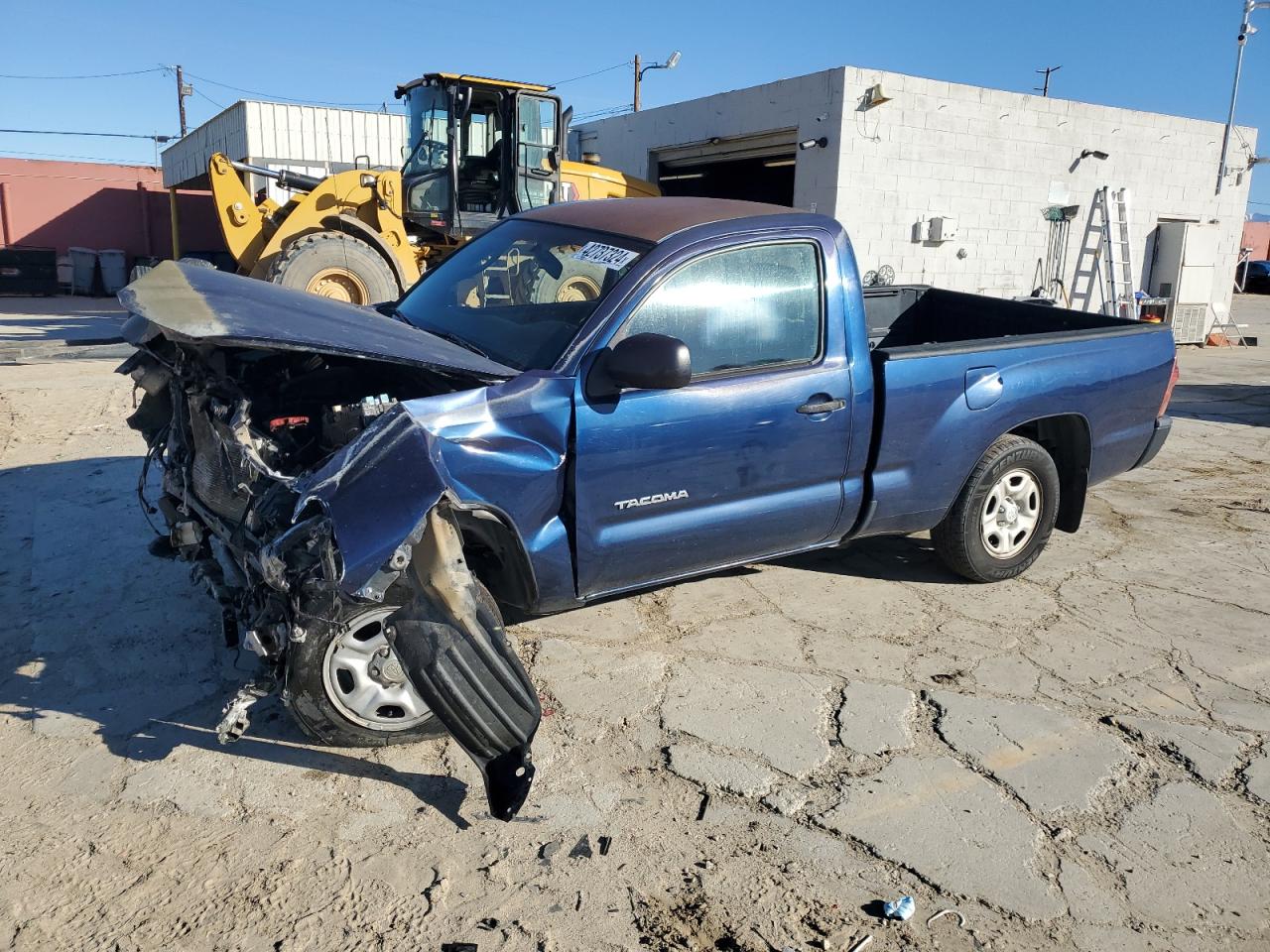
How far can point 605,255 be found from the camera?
13.3 ft

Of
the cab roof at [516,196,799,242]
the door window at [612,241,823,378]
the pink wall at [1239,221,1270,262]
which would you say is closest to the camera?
the door window at [612,241,823,378]

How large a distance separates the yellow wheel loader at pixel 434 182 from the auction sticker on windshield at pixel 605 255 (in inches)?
286

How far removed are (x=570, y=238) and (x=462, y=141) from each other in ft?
26.3

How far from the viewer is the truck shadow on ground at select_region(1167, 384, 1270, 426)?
32.9 ft

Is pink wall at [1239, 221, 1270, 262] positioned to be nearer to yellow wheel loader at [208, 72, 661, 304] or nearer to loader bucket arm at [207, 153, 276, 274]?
yellow wheel loader at [208, 72, 661, 304]

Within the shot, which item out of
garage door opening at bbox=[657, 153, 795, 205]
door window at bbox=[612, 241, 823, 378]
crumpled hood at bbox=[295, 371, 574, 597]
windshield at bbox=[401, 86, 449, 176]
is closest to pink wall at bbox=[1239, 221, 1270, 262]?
garage door opening at bbox=[657, 153, 795, 205]

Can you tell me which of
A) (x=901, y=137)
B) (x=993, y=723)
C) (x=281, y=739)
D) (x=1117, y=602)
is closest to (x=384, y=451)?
(x=281, y=739)

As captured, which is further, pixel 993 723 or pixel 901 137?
pixel 901 137

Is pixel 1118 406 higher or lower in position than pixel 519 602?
higher

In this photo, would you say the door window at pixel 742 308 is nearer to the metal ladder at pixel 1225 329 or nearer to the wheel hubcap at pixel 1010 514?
the wheel hubcap at pixel 1010 514

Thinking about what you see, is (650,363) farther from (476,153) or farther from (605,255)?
(476,153)

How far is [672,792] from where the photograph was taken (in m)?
3.27

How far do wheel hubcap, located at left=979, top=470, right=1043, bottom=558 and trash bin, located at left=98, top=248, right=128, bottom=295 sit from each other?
24197mm

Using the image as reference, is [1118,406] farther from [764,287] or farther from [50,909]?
[50,909]
